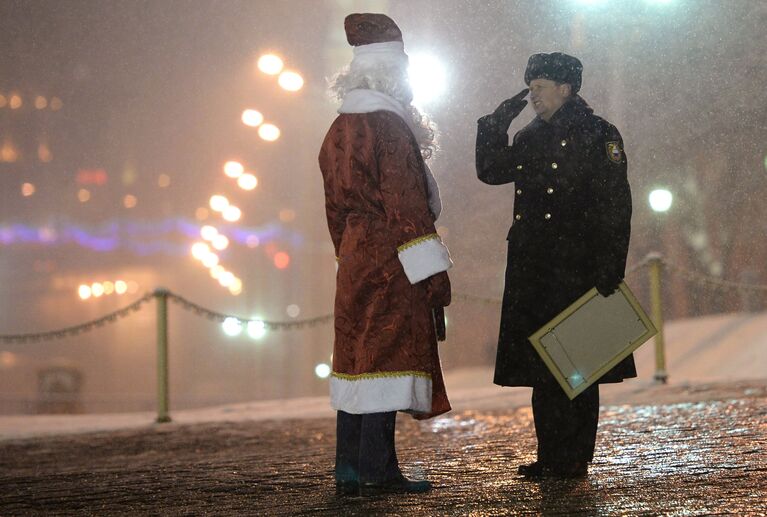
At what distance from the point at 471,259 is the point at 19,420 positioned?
18.5 ft

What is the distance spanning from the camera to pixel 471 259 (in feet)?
35.9

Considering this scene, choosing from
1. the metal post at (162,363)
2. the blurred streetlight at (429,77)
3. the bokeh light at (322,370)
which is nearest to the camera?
the metal post at (162,363)

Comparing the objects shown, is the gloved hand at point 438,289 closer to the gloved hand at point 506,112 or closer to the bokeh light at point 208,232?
the gloved hand at point 506,112

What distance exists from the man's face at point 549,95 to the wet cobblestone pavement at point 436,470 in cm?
134

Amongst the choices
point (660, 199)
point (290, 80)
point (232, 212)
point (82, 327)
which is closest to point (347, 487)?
point (82, 327)

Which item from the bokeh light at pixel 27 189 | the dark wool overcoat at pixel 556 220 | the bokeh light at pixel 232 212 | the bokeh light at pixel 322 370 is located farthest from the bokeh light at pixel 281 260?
the bokeh light at pixel 27 189

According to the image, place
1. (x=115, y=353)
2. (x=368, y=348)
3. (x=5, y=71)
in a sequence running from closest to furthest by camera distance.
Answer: (x=368, y=348) < (x=5, y=71) < (x=115, y=353)

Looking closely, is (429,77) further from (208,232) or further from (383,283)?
(208,232)

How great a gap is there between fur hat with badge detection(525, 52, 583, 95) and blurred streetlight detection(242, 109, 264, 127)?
37.5 feet

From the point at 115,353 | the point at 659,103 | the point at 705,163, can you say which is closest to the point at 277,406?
the point at 659,103

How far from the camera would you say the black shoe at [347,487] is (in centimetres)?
296

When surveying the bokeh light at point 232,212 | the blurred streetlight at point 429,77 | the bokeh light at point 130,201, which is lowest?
the blurred streetlight at point 429,77

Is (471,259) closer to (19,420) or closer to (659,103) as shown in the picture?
(659,103)

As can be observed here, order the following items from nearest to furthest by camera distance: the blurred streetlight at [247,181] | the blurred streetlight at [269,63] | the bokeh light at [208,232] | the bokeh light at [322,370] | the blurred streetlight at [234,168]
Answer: the blurred streetlight at [269,63] → the blurred streetlight at [234,168] → the blurred streetlight at [247,181] → the bokeh light at [322,370] → the bokeh light at [208,232]
